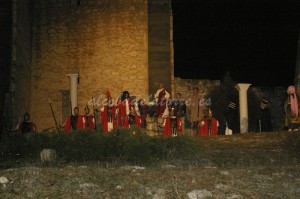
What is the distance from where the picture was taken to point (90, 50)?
18219 mm

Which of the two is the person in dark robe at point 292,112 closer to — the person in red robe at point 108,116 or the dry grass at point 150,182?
the person in red robe at point 108,116

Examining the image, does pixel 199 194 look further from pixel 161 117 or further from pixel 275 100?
pixel 275 100

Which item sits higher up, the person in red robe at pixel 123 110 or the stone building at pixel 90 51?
the stone building at pixel 90 51

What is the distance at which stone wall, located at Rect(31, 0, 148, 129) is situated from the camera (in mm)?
17969

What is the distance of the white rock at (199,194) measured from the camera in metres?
5.04

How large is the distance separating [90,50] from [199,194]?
13696 millimetres

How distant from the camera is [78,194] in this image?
5242mm

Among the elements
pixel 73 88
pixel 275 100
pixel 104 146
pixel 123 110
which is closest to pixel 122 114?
pixel 123 110

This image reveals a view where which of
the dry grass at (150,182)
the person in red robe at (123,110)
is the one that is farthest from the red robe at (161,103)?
the dry grass at (150,182)

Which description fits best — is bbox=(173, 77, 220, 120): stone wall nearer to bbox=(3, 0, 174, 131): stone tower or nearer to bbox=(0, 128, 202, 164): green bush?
bbox=(3, 0, 174, 131): stone tower

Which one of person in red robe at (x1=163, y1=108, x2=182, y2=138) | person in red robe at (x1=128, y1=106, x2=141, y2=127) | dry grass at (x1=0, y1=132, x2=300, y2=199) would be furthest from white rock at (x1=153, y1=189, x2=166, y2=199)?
person in red robe at (x1=128, y1=106, x2=141, y2=127)

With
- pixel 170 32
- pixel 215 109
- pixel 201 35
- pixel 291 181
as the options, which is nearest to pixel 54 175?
pixel 291 181

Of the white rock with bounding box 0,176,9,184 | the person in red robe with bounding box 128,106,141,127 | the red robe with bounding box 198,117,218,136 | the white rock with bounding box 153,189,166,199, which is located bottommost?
the white rock with bounding box 153,189,166,199

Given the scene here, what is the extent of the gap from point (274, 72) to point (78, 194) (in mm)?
16747
